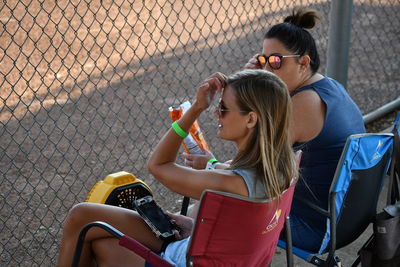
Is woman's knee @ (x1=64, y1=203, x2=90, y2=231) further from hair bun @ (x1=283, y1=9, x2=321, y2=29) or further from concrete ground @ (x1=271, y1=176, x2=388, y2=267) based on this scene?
hair bun @ (x1=283, y1=9, x2=321, y2=29)

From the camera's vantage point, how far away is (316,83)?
9.53 feet

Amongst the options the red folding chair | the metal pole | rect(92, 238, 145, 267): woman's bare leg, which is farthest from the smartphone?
the metal pole

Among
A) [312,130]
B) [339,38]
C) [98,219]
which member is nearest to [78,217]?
[98,219]

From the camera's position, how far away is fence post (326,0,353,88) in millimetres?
4203

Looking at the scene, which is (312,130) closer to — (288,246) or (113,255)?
(288,246)

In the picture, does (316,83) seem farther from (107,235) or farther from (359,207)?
(107,235)

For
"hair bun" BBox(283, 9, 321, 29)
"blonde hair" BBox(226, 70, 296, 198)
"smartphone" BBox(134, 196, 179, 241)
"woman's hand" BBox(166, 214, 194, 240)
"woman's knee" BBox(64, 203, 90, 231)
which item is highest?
"hair bun" BBox(283, 9, 321, 29)

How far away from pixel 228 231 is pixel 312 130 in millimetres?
884

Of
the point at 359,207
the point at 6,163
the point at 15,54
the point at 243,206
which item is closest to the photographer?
the point at 243,206

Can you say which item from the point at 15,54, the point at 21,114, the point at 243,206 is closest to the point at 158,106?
the point at 21,114

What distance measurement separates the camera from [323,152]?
9.21ft

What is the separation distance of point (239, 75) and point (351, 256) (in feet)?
5.86

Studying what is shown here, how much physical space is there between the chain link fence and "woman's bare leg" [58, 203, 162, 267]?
1125 mm

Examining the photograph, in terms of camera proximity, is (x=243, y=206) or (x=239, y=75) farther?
(x=239, y=75)
